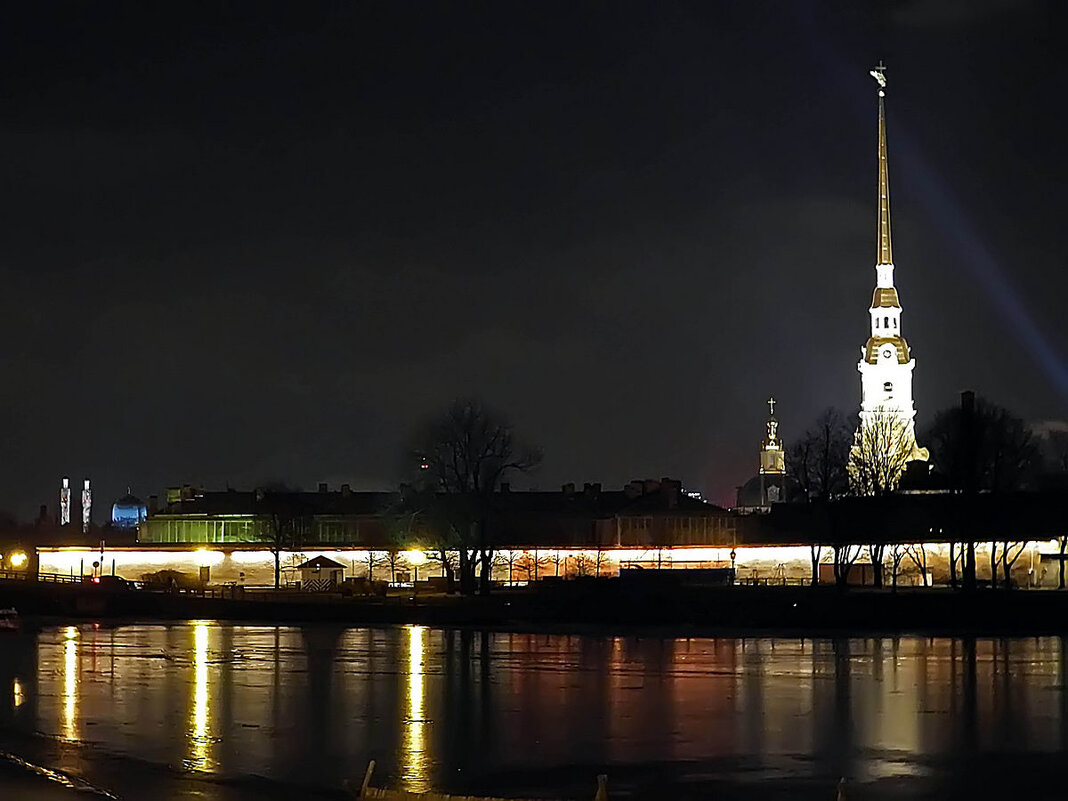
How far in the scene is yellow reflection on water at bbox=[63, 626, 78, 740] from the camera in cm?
3184

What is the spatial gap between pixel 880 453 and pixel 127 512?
93986 millimetres

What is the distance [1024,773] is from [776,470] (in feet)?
524

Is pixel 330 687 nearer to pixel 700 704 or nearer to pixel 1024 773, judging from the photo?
pixel 700 704

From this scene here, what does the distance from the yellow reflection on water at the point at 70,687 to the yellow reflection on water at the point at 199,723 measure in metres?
2.09

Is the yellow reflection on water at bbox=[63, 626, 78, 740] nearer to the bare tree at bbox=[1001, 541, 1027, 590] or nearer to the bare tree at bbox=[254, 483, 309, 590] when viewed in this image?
the bare tree at bbox=[1001, 541, 1027, 590]

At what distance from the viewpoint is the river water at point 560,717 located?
2552cm

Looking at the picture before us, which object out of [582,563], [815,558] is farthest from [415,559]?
[815,558]

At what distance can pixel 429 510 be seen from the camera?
9994 cm

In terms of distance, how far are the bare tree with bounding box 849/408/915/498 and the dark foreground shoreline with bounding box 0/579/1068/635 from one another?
28758 millimetres

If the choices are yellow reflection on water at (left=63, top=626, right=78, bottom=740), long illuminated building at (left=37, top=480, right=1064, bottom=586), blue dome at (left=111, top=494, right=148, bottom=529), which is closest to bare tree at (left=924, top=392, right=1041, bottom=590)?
long illuminated building at (left=37, top=480, right=1064, bottom=586)

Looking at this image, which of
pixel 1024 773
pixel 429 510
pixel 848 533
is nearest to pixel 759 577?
pixel 848 533

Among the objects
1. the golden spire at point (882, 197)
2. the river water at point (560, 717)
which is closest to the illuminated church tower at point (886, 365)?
the golden spire at point (882, 197)

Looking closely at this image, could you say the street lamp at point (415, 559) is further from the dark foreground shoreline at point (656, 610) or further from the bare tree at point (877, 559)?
the bare tree at point (877, 559)

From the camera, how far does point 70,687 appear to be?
40312mm
